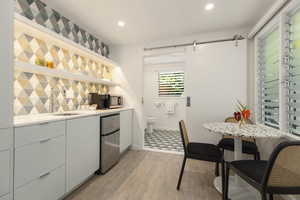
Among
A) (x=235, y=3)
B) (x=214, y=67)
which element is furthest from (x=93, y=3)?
A: (x=214, y=67)

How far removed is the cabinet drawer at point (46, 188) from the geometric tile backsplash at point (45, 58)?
825 millimetres

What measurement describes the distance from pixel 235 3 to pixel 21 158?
2.89 m

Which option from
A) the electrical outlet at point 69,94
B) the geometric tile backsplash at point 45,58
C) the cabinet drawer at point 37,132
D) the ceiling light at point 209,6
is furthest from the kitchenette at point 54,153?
the ceiling light at point 209,6

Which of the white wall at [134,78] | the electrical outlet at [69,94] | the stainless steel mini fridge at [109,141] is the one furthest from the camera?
the white wall at [134,78]

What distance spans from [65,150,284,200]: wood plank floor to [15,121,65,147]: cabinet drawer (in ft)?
2.66

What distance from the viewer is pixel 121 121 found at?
2.71 m

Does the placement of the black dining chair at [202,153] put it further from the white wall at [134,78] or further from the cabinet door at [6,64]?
the cabinet door at [6,64]

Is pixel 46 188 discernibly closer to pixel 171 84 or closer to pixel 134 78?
pixel 134 78

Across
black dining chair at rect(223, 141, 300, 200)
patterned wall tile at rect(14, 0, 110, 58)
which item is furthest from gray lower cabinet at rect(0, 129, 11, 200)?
black dining chair at rect(223, 141, 300, 200)

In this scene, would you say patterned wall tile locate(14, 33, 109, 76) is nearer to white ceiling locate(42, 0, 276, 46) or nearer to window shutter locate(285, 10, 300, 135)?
white ceiling locate(42, 0, 276, 46)

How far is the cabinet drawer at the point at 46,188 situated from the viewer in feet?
3.81

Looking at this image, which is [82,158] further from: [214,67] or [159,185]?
[214,67]

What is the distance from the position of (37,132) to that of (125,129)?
1727mm

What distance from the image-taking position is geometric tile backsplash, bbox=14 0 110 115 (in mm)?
1639
